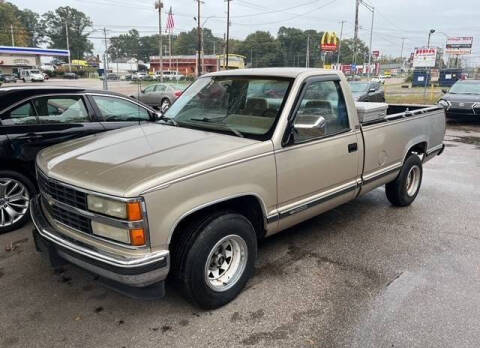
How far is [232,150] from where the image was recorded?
10.3 ft

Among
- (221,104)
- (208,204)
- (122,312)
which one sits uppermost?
(221,104)

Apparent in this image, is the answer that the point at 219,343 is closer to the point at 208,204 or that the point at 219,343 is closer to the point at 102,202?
the point at 208,204

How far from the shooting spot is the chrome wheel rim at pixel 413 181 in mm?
5630

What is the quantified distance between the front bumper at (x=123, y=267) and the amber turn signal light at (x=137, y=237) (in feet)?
0.30

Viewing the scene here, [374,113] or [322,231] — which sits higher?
[374,113]

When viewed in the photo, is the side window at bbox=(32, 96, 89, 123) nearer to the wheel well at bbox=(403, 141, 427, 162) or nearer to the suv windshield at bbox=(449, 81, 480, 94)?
the wheel well at bbox=(403, 141, 427, 162)

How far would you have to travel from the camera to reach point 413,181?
18.8 feet

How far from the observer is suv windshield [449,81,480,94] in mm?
Answer: 14828

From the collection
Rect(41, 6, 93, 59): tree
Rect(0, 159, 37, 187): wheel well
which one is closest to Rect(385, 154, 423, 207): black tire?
Rect(0, 159, 37, 187): wheel well

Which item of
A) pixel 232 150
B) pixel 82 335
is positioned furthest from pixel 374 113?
pixel 82 335

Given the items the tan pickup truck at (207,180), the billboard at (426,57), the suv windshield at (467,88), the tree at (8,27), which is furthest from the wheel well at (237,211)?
the tree at (8,27)

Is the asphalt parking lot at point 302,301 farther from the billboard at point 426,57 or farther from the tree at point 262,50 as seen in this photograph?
the tree at point 262,50

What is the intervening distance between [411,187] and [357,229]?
1.41m

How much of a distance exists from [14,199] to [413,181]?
5.16 meters
